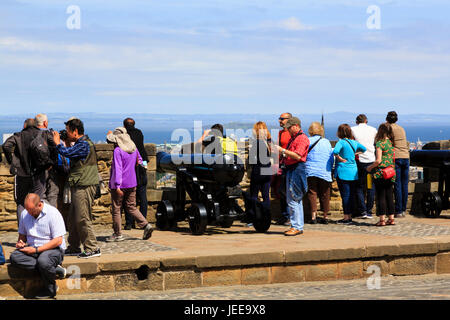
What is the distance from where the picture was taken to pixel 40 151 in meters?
9.66

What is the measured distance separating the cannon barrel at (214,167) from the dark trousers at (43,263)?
3.70 m

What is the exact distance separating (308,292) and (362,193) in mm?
4948

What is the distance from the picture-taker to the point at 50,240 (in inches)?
330

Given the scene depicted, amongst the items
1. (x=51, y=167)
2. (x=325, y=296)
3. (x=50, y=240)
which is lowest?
(x=325, y=296)

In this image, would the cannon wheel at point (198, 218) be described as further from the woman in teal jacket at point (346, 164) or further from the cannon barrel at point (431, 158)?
the cannon barrel at point (431, 158)

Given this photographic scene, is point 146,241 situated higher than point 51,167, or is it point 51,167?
point 51,167

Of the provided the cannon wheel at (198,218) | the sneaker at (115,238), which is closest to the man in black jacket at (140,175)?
the cannon wheel at (198,218)

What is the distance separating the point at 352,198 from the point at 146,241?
467 centimetres

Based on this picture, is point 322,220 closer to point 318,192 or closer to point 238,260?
point 318,192

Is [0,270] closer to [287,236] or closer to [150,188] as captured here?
[287,236]

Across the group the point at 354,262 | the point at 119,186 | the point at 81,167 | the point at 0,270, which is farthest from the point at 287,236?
the point at 0,270

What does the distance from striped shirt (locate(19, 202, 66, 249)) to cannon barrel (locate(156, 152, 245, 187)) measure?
3549 mm

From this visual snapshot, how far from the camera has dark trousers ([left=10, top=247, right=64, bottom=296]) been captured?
8.21m

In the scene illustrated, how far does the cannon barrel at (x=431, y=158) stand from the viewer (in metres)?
14.3
